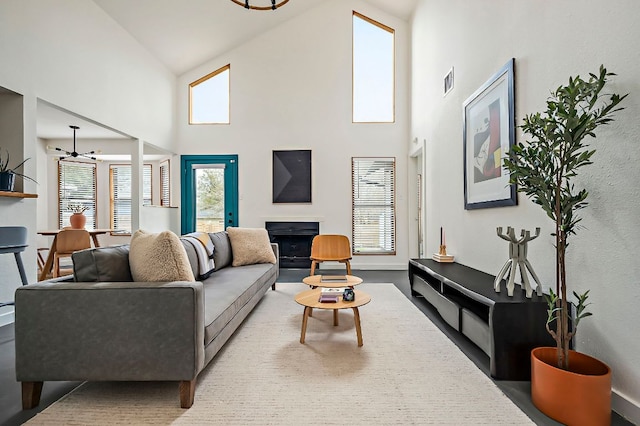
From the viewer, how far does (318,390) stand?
6.03 ft

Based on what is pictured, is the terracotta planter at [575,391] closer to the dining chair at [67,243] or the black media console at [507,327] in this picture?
the black media console at [507,327]

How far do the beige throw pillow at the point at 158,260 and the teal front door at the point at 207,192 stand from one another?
438cm

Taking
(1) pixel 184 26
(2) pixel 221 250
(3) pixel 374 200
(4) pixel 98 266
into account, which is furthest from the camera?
(3) pixel 374 200

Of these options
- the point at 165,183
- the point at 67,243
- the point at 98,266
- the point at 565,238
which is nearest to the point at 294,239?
the point at 165,183

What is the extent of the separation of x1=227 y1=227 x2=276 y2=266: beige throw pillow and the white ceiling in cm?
240

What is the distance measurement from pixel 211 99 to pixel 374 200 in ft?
12.2

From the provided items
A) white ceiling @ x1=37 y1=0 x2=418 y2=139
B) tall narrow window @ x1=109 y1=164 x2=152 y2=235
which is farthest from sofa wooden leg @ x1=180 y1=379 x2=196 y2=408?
tall narrow window @ x1=109 y1=164 x2=152 y2=235

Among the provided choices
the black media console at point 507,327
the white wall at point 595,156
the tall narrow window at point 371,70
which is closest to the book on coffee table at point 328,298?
the black media console at point 507,327

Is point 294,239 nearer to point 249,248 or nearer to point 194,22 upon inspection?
point 249,248

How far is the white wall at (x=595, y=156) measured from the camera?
5.11 ft

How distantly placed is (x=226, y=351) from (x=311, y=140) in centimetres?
454

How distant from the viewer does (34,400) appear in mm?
1699

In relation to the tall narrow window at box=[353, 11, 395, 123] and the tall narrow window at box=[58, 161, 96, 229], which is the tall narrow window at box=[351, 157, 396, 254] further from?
the tall narrow window at box=[58, 161, 96, 229]

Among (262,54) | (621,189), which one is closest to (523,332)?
(621,189)
